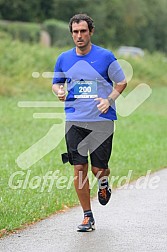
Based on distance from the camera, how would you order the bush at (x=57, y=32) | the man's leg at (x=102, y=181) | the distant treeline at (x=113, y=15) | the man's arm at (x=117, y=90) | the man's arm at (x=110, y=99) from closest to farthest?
1. the man's arm at (x=110, y=99)
2. the man's arm at (x=117, y=90)
3. the man's leg at (x=102, y=181)
4. the bush at (x=57, y=32)
5. the distant treeline at (x=113, y=15)

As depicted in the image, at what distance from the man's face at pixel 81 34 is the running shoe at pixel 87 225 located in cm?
173

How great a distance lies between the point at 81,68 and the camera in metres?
7.86

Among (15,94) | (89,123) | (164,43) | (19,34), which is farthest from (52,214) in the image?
(164,43)

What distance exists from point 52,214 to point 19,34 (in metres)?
41.5

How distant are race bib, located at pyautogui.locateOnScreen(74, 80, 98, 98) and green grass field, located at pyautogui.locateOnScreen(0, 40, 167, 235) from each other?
1491mm

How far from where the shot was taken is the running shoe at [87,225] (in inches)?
311

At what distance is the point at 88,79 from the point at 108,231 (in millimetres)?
1522

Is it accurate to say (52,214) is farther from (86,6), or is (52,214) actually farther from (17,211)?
(86,6)

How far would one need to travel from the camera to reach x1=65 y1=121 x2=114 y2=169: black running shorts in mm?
7949

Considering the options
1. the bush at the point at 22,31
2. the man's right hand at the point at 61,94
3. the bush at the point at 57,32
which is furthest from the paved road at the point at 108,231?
the bush at the point at 57,32

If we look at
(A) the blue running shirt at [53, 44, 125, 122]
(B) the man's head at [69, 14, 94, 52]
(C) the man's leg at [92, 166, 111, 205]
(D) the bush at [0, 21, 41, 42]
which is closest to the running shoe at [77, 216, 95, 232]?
(C) the man's leg at [92, 166, 111, 205]

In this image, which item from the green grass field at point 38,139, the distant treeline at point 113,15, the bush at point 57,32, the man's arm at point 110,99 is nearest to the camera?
the man's arm at point 110,99

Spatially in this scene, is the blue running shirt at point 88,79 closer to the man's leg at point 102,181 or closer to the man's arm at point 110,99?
the man's arm at point 110,99

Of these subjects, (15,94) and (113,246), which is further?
A: (15,94)
